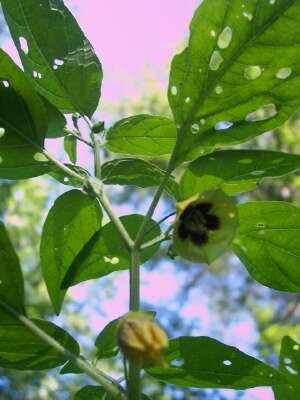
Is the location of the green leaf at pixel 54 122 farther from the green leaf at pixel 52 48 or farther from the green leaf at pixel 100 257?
the green leaf at pixel 100 257

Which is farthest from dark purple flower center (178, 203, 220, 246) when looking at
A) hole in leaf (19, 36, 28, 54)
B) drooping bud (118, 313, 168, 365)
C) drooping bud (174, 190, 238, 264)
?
hole in leaf (19, 36, 28, 54)

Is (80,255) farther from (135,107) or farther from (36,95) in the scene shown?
(135,107)

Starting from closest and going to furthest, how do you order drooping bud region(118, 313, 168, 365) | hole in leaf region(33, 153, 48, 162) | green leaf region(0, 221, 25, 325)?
drooping bud region(118, 313, 168, 365)
green leaf region(0, 221, 25, 325)
hole in leaf region(33, 153, 48, 162)

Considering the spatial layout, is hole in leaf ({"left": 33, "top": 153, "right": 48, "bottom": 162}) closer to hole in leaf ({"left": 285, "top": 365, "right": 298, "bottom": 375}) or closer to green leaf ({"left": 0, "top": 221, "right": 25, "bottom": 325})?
green leaf ({"left": 0, "top": 221, "right": 25, "bottom": 325})

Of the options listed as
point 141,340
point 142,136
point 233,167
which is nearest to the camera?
point 141,340

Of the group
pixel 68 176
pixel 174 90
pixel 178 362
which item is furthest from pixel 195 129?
pixel 178 362

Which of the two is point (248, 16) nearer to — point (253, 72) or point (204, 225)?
point (253, 72)

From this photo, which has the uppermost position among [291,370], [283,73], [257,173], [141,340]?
[283,73]

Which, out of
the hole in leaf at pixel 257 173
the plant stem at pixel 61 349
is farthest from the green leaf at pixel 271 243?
the plant stem at pixel 61 349

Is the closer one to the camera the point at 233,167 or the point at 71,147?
the point at 233,167
